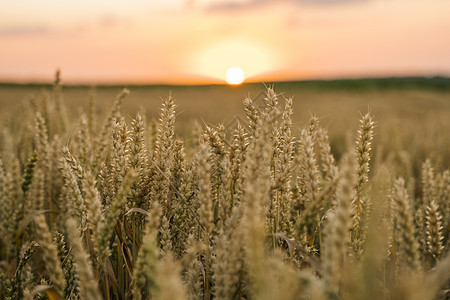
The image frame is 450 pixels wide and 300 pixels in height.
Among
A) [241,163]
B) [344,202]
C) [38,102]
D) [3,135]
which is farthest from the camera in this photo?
[38,102]

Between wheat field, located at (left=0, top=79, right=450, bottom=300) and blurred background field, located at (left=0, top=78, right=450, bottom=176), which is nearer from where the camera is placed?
wheat field, located at (left=0, top=79, right=450, bottom=300)

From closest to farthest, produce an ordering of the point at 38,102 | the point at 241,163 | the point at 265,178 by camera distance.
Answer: the point at 265,178
the point at 241,163
the point at 38,102

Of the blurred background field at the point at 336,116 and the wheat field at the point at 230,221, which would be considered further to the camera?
the blurred background field at the point at 336,116

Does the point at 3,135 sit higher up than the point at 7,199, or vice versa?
the point at 3,135

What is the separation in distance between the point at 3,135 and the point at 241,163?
8.67 ft

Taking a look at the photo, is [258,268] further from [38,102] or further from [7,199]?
[38,102]

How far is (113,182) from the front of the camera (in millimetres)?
1537

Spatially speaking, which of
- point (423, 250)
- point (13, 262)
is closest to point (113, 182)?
point (13, 262)

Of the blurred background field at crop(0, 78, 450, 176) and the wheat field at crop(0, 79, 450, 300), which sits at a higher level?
the blurred background field at crop(0, 78, 450, 176)

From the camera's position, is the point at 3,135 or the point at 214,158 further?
the point at 3,135

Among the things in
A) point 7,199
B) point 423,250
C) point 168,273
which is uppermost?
point 168,273

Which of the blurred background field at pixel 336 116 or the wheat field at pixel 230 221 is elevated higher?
the blurred background field at pixel 336 116

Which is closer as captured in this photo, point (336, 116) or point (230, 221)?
point (230, 221)

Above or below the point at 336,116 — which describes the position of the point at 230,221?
below
